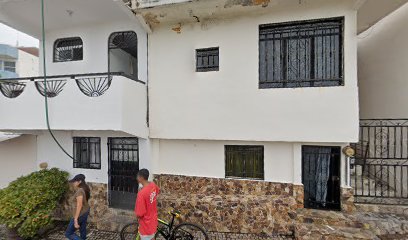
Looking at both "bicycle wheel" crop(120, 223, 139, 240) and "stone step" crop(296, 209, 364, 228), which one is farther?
"bicycle wheel" crop(120, 223, 139, 240)

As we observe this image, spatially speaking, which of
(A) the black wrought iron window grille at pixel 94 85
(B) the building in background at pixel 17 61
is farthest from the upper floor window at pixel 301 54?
(B) the building in background at pixel 17 61

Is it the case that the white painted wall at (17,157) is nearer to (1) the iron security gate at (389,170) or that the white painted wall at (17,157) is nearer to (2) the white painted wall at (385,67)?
(1) the iron security gate at (389,170)

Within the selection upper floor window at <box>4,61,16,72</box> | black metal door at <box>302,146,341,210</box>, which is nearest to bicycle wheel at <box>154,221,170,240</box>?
black metal door at <box>302,146,341,210</box>

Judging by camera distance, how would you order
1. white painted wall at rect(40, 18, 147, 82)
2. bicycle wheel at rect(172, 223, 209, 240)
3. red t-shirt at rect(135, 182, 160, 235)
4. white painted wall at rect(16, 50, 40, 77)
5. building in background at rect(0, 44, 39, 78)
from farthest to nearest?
white painted wall at rect(16, 50, 40, 77) < building in background at rect(0, 44, 39, 78) < white painted wall at rect(40, 18, 147, 82) < bicycle wheel at rect(172, 223, 209, 240) < red t-shirt at rect(135, 182, 160, 235)

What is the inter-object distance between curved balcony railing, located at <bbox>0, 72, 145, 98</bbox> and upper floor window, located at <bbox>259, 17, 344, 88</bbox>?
3343 mm

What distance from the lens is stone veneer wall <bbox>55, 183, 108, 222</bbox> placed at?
6.34 meters

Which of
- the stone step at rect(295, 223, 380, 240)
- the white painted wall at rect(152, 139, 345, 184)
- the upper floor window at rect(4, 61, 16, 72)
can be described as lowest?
the stone step at rect(295, 223, 380, 240)

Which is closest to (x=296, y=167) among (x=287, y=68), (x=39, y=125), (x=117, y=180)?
(x=287, y=68)

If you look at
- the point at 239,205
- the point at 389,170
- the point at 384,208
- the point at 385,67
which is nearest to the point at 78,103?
the point at 239,205

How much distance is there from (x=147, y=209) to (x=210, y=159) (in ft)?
7.74

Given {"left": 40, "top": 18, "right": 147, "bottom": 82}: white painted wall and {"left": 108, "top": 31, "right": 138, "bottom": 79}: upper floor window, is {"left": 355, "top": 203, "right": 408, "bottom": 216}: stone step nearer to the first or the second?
{"left": 40, "top": 18, "right": 147, "bottom": 82}: white painted wall

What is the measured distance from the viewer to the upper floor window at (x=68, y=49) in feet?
22.1

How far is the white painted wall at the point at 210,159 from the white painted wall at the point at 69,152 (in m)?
0.61

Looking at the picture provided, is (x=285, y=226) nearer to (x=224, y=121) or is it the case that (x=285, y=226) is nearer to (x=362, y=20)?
(x=224, y=121)
